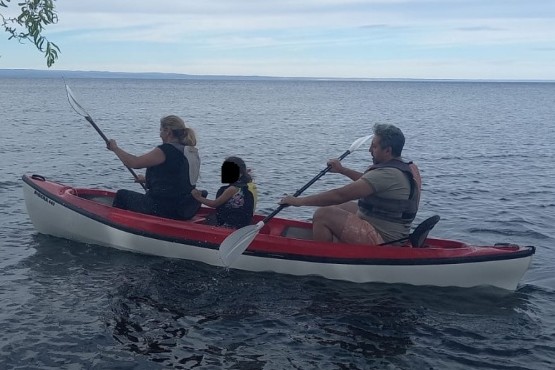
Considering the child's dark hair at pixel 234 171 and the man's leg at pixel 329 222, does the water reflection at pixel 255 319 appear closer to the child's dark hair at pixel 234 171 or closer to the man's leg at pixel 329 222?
the man's leg at pixel 329 222

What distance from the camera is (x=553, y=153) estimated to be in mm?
29156

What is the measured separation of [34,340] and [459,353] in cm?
502

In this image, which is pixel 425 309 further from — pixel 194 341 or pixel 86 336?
pixel 86 336

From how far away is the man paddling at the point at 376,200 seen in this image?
27.6 feet

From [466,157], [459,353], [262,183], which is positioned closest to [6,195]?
[262,183]

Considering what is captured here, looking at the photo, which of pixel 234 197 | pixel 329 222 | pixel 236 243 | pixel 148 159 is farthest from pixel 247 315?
pixel 148 159

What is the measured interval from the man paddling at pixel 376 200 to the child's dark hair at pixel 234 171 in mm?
930

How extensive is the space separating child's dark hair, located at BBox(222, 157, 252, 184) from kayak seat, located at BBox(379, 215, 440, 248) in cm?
239

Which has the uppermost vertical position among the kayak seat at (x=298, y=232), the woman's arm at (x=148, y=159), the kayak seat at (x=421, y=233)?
the woman's arm at (x=148, y=159)

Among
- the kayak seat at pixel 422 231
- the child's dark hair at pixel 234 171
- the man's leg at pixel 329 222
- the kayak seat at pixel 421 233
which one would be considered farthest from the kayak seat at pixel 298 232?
the kayak seat at pixel 422 231

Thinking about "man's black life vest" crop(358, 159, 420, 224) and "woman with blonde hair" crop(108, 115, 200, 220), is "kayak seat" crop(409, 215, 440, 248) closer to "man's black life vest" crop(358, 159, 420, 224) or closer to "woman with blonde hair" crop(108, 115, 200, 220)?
"man's black life vest" crop(358, 159, 420, 224)

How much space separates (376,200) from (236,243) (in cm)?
215

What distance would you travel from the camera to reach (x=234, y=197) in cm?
961

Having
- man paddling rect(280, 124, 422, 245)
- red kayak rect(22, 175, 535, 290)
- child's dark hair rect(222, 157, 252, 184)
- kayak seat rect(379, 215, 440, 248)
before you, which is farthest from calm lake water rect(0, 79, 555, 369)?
child's dark hair rect(222, 157, 252, 184)
